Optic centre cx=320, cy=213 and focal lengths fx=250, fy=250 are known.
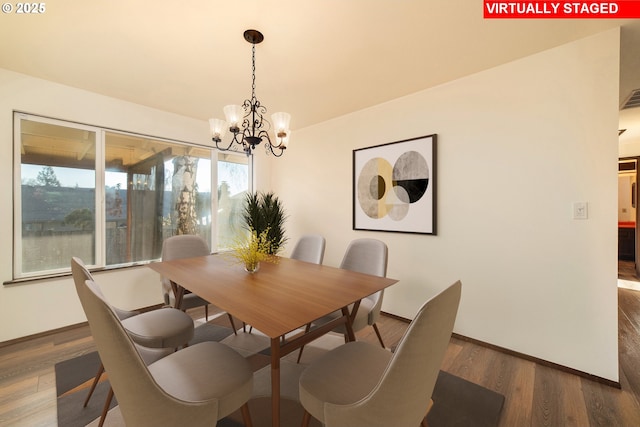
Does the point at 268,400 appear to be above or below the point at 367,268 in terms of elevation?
below

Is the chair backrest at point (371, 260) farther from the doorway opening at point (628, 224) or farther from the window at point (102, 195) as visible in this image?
the doorway opening at point (628, 224)

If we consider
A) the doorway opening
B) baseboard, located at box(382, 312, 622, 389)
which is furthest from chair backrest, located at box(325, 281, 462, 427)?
the doorway opening

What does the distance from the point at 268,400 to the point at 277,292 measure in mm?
837

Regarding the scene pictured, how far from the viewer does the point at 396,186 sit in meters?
2.93

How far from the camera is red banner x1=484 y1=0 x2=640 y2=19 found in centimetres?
164

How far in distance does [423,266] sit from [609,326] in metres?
1.36

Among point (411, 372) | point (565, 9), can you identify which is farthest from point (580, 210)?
point (411, 372)

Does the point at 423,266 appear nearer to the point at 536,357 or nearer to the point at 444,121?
the point at 536,357

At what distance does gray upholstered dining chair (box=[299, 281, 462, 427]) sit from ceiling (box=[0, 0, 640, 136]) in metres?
1.84

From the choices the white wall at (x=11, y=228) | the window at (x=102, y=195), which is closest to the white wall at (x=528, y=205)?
the window at (x=102, y=195)

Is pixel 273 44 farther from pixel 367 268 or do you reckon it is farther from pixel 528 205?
pixel 528 205

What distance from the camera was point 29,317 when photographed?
97.0 inches

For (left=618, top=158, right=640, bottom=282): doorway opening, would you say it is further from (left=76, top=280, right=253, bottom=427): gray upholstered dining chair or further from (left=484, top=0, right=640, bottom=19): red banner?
(left=76, top=280, right=253, bottom=427): gray upholstered dining chair

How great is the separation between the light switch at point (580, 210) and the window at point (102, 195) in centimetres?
407
